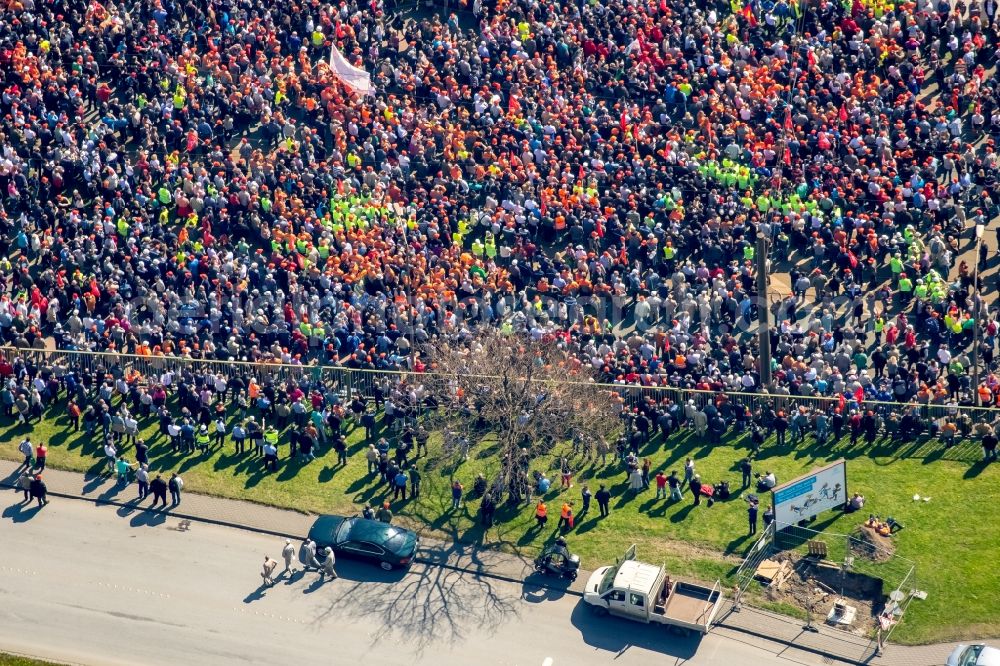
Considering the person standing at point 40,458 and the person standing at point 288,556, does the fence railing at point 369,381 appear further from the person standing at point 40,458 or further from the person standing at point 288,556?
the person standing at point 288,556

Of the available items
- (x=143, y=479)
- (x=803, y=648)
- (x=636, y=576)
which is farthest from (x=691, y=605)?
(x=143, y=479)

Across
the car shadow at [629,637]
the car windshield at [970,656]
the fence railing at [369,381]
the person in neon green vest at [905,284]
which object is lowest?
the car shadow at [629,637]

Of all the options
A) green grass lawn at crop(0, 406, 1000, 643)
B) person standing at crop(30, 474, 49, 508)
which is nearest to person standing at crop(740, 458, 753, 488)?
green grass lawn at crop(0, 406, 1000, 643)

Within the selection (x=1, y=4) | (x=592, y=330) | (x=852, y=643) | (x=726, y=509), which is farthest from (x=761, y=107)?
(x=1, y=4)

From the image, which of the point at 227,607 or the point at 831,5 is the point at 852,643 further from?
the point at 831,5

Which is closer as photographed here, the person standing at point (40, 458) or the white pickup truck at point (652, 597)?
the white pickup truck at point (652, 597)

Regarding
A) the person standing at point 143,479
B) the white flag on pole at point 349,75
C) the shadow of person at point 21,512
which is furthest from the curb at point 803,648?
the white flag on pole at point 349,75
